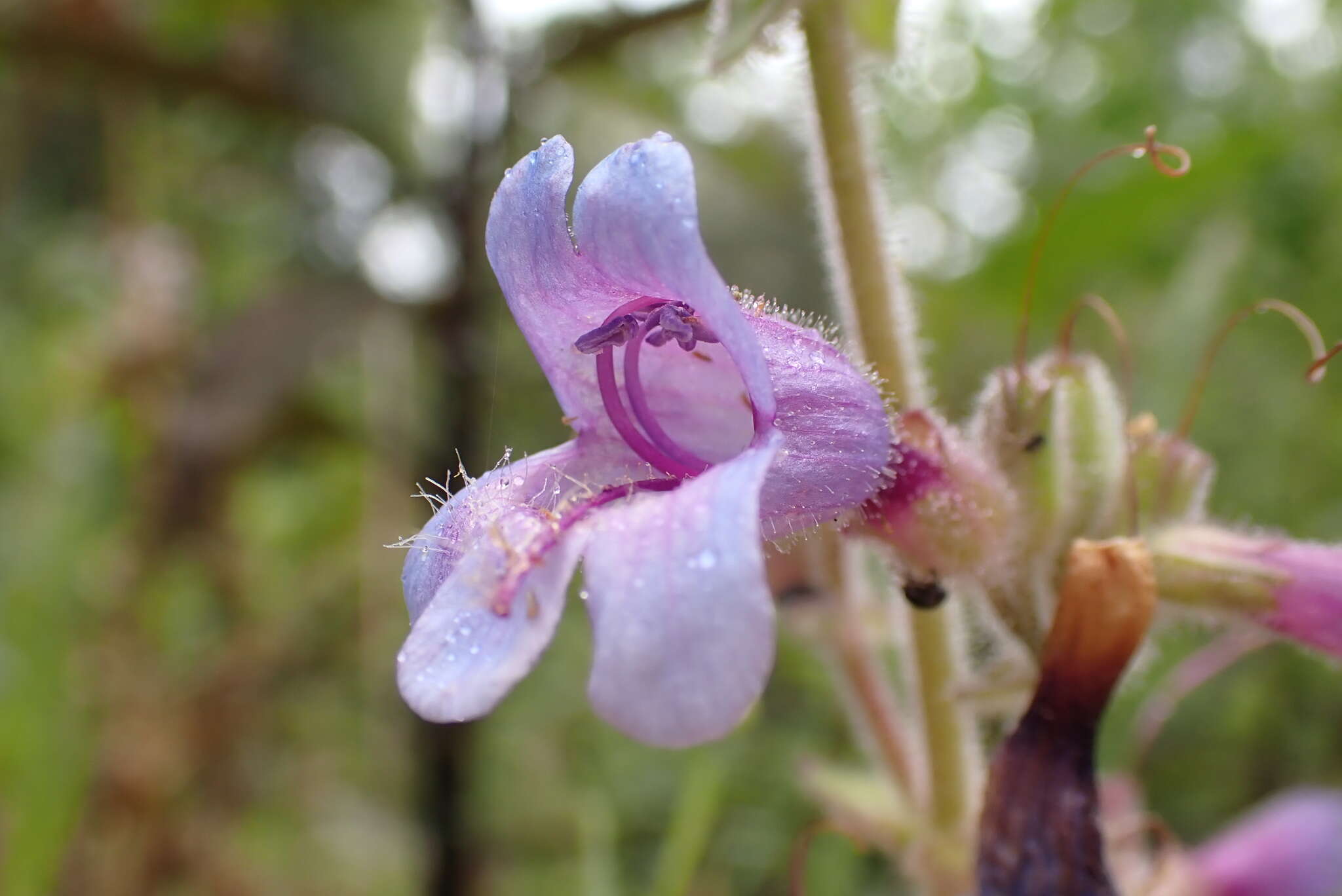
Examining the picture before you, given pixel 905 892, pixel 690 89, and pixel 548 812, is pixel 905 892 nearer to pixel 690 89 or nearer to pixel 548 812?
pixel 548 812

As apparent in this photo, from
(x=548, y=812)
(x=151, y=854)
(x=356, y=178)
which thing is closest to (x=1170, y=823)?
(x=548, y=812)

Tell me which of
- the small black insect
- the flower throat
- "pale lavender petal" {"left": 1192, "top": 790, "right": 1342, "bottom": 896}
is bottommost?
"pale lavender petal" {"left": 1192, "top": 790, "right": 1342, "bottom": 896}

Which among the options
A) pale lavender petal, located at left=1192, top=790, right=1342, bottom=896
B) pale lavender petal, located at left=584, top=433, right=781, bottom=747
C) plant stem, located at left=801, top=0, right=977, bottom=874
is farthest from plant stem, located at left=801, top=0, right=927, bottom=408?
pale lavender petal, located at left=1192, top=790, right=1342, bottom=896

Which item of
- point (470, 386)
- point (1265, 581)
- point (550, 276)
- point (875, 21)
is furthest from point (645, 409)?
point (470, 386)

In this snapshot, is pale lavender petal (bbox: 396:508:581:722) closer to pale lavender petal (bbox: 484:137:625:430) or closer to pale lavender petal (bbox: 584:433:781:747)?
pale lavender petal (bbox: 584:433:781:747)

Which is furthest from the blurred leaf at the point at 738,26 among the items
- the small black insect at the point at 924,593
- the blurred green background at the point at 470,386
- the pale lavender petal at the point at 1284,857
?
the pale lavender petal at the point at 1284,857

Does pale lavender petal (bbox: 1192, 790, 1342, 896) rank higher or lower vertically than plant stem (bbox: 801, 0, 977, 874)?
lower
